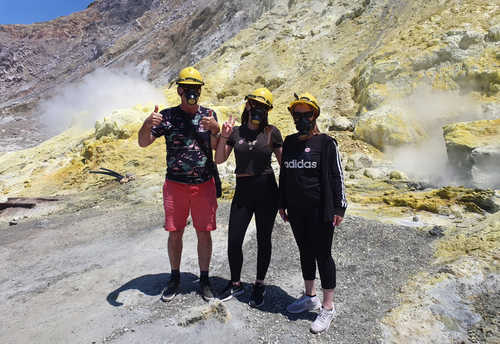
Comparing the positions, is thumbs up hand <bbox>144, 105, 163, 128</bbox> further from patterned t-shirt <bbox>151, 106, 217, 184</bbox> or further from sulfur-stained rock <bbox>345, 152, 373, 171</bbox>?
sulfur-stained rock <bbox>345, 152, 373, 171</bbox>

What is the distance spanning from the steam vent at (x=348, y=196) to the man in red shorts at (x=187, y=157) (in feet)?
2.46

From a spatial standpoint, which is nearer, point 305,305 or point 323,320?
point 323,320

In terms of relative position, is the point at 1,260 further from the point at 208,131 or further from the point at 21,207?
the point at 21,207

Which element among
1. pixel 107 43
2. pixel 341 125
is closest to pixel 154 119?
pixel 341 125

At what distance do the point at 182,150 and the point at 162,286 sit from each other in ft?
4.60

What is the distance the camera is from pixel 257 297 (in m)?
2.93

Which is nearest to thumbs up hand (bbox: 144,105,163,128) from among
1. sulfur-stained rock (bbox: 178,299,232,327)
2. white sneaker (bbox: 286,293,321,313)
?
sulfur-stained rock (bbox: 178,299,232,327)

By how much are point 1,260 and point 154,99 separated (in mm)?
17103

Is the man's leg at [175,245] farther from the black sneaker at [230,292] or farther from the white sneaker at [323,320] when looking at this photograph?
the white sneaker at [323,320]

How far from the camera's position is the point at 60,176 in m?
12.7

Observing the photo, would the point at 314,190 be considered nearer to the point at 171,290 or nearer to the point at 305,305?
the point at 305,305

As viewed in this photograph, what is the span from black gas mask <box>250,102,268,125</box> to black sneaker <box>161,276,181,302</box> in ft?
5.29

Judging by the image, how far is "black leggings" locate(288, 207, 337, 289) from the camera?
256cm

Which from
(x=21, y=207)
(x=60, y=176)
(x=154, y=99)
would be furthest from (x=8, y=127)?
(x=21, y=207)
